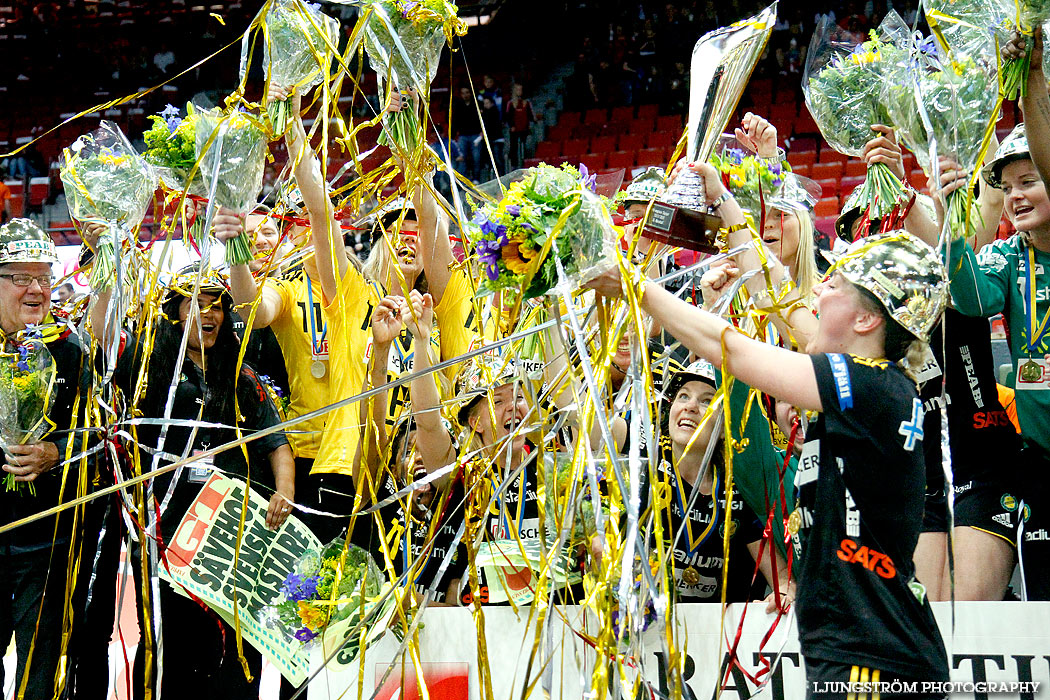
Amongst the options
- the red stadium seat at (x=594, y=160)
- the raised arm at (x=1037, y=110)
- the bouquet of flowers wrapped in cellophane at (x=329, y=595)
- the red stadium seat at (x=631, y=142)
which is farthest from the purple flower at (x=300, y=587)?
the red stadium seat at (x=631, y=142)

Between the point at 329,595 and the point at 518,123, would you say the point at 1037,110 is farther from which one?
the point at 518,123

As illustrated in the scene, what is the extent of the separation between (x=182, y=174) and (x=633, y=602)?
1.76 m

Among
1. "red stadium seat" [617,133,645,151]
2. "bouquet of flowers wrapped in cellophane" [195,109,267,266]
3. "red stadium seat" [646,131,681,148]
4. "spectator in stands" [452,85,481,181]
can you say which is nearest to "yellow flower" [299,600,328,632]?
"bouquet of flowers wrapped in cellophane" [195,109,267,266]

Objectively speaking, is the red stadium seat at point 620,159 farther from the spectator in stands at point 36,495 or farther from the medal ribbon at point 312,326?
the spectator in stands at point 36,495

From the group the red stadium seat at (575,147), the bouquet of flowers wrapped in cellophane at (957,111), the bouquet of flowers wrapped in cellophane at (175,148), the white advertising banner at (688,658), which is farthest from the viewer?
the red stadium seat at (575,147)

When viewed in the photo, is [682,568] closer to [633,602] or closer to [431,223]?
[633,602]

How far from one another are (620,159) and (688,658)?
26.6ft

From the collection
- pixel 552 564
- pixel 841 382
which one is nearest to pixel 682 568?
pixel 552 564

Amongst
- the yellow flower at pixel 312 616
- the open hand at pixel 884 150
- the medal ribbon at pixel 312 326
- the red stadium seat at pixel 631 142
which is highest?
the red stadium seat at pixel 631 142

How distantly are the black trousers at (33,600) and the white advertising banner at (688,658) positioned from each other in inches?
40.1

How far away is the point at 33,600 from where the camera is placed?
3.40 m

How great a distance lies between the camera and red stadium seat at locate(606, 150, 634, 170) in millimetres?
10095

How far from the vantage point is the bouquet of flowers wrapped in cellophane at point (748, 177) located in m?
2.62

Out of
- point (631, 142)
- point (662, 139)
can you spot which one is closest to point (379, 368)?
point (662, 139)
